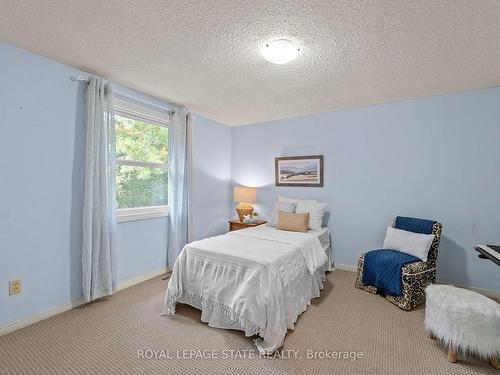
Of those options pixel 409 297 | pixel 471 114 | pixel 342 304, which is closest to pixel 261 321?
pixel 342 304

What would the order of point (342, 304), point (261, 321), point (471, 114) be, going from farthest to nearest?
1. point (471, 114)
2. point (342, 304)
3. point (261, 321)

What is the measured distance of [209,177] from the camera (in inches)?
171

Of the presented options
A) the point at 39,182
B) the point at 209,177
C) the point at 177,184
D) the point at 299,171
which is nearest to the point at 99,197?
the point at 39,182

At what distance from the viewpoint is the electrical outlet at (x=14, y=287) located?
208 centimetres

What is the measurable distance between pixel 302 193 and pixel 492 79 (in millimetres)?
2576

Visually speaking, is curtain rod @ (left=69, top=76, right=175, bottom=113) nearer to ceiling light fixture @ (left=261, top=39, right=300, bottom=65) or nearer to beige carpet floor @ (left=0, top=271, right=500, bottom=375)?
ceiling light fixture @ (left=261, top=39, right=300, bottom=65)

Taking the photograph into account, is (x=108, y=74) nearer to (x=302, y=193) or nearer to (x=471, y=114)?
(x=302, y=193)

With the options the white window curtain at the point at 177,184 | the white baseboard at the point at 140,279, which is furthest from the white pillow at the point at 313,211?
the white baseboard at the point at 140,279

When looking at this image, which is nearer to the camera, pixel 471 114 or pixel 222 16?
pixel 222 16

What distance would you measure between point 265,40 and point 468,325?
2530 mm

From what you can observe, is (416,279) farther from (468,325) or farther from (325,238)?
(325,238)

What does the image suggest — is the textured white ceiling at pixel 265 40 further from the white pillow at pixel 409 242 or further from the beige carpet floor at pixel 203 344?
the beige carpet floor at pixel 203 344

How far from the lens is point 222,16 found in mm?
1676

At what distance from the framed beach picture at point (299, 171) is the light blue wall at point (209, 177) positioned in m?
1.05
